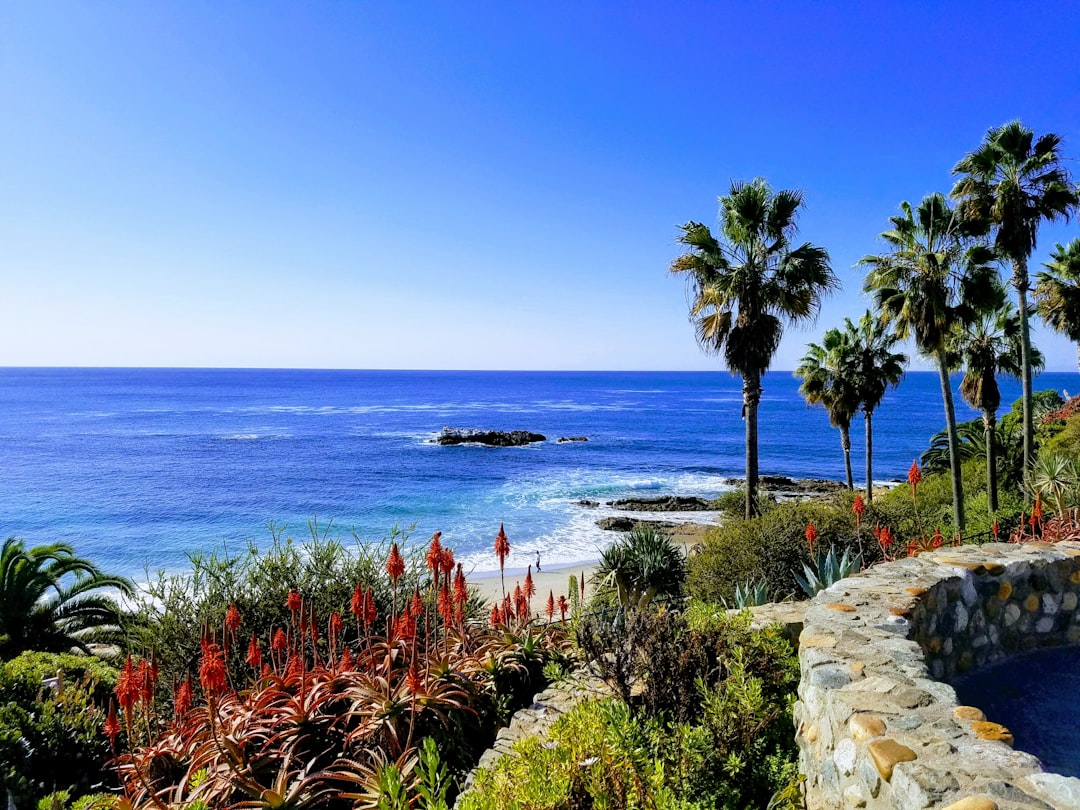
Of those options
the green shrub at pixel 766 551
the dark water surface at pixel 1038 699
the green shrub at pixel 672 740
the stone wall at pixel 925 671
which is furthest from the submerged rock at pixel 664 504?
the green shrub at pixel 672 740

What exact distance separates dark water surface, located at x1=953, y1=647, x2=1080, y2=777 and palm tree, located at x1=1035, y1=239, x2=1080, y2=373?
20829 mm

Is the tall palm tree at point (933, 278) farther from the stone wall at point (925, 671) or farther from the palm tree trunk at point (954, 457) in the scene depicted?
the stone wall at point (925, 671)

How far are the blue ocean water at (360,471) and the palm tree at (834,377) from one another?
1148 cm

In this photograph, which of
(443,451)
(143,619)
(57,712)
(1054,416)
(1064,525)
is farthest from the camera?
(443,451)

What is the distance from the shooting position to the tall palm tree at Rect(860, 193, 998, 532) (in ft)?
50.5

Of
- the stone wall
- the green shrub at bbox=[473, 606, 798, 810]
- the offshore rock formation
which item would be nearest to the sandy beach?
the stone wall

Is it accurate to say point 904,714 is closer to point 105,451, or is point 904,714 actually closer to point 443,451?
point 443,451

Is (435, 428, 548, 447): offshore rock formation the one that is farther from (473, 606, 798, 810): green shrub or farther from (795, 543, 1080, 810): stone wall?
(473, 606, 798, 810): green shrub

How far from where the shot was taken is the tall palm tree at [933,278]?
1539 cm

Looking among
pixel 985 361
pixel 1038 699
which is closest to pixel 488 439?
pixel 985 361

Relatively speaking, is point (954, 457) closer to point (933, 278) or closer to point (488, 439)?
point (933, 278)

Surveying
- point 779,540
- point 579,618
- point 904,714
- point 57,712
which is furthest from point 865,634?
point 57,712

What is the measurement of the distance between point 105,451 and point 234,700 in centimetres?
6089

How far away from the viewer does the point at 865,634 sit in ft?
12.5
